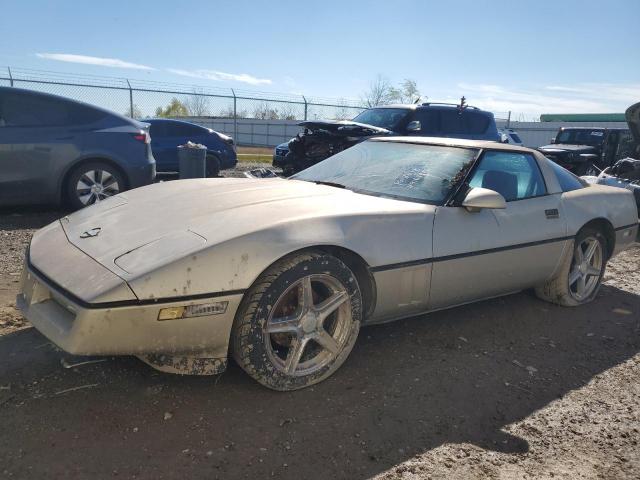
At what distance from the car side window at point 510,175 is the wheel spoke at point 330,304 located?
129 centimetres

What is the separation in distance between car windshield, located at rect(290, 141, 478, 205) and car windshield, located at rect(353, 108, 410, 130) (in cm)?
588

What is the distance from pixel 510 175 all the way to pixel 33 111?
5103 millimetres

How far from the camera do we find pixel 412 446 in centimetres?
232

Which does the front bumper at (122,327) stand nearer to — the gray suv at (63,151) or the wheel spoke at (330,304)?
the wheel spoke at (330,304)

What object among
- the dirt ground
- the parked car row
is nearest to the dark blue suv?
the parked car row

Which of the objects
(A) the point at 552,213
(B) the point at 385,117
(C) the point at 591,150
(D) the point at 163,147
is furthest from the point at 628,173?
(D) the point at 163,147

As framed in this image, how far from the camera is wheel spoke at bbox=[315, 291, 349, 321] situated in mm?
2723

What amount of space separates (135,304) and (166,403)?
581mm

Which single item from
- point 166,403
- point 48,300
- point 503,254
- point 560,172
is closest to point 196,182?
point 48,300

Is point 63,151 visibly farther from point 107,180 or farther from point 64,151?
point 107,180

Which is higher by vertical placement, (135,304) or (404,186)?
(404,186)

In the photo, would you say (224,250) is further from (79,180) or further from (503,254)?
(79,180)

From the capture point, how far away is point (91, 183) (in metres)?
6.23

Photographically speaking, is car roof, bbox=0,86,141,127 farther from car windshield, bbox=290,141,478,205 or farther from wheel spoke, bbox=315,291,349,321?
wheel spoke, bbox=315,291,349,321
